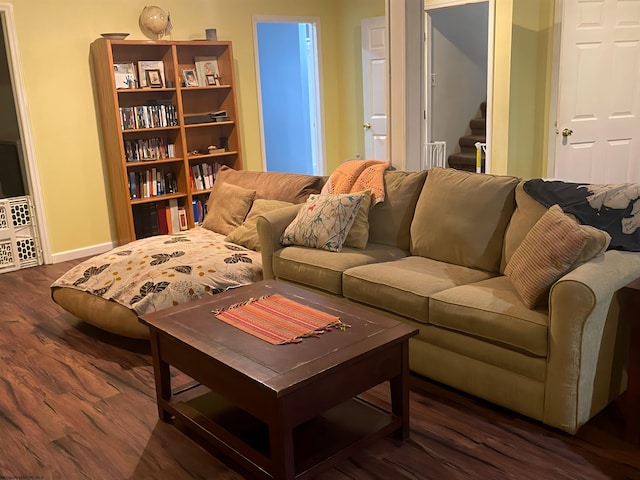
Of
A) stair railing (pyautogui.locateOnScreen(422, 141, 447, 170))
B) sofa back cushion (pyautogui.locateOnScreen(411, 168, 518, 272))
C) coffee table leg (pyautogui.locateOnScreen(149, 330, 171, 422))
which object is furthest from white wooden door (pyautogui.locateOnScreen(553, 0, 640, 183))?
coffee table leg (pyautogui.locateOnScreen(149, 330, 171, 422))

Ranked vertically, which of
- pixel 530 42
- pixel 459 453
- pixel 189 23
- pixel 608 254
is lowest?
pixel 459 453

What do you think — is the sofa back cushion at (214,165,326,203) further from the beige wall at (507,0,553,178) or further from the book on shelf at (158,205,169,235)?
the beige wall at (507,0,553,178)

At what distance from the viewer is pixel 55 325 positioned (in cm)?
384

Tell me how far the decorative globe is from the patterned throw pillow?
9.52 ft

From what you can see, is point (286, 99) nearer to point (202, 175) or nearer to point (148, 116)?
point (202, 175)

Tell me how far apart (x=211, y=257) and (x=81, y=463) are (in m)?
1.61

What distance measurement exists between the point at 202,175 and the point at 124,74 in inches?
47.2

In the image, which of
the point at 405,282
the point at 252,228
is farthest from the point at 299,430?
the point at 252,228

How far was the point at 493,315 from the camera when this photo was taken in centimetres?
248

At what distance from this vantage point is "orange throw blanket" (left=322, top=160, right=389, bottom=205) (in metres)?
3.70

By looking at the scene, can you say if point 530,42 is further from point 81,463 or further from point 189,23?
point 81,463

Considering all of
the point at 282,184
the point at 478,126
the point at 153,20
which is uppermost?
the point at 153,20

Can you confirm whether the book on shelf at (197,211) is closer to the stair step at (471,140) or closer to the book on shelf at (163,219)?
the book on shelf at (163,219)

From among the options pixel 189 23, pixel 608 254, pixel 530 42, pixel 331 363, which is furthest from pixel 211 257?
pixel 530 42
